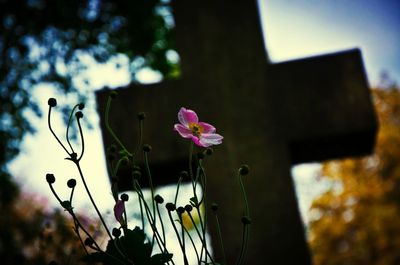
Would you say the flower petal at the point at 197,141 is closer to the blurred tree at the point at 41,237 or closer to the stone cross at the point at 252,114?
the blurred tree at the point at 41,237

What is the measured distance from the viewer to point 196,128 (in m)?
1.01

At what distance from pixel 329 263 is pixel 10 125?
436 inches

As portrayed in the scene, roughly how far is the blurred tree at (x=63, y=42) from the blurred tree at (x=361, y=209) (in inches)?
345

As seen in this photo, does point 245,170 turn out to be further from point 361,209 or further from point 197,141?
point 361,209

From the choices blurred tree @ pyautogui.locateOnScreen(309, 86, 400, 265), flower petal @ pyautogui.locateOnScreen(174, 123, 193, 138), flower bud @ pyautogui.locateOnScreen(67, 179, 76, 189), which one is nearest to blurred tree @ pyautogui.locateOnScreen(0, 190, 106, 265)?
flower bud @ pyautogui.locateOnScreen(67, 179, 76, 189)

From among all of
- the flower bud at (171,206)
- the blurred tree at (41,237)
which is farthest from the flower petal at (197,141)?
the blurred tree at (41,237)

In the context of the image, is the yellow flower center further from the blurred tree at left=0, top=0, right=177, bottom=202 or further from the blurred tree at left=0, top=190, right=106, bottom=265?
the blurred tree at left=0, top=0, right=177, bottom=202

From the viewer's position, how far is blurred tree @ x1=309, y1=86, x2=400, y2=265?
451 inches

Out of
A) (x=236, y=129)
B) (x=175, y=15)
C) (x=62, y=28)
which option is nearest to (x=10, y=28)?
(x=62, y=28)

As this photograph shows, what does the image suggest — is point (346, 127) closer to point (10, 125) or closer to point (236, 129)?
point (236, 129)

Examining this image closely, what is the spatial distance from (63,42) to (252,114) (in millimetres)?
1969

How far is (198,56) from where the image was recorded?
2.31m

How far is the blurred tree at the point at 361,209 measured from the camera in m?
11.5

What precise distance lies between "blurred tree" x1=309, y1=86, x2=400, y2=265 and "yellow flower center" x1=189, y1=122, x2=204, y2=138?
11264 millimetres
